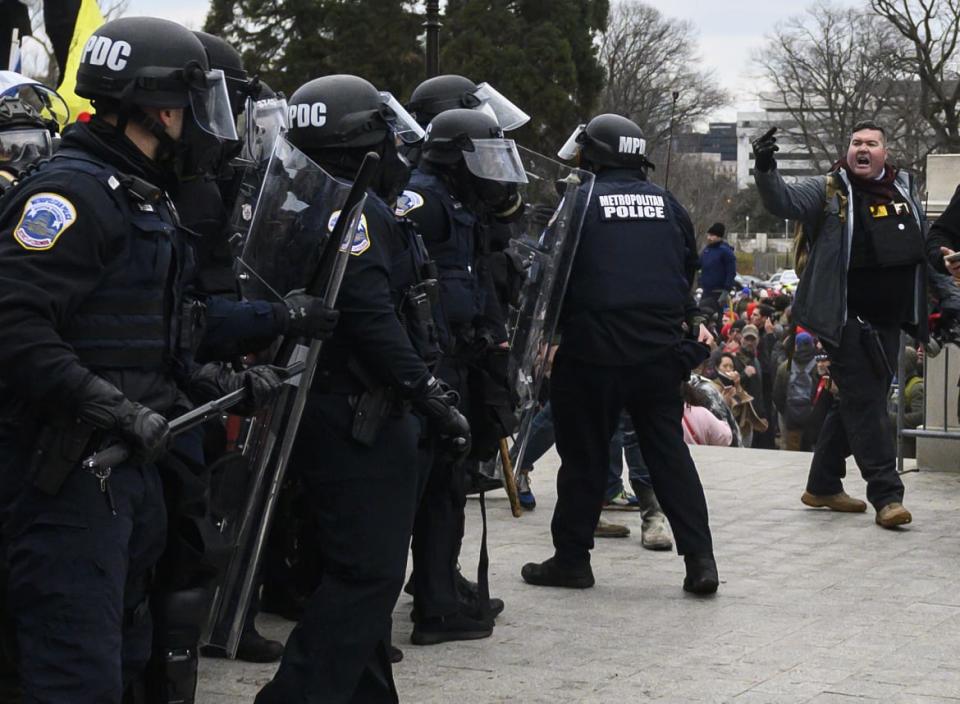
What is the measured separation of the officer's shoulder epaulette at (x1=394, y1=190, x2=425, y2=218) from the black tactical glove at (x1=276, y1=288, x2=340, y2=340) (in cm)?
143

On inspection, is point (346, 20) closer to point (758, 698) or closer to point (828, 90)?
point (828, 90)

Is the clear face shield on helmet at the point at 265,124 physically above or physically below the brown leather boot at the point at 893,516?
above

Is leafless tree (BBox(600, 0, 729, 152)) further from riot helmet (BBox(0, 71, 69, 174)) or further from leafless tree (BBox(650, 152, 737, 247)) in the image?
riot helmet (BBox(0, 71, 69, 174))

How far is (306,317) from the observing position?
414 centimetres

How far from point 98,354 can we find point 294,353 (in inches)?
36.5

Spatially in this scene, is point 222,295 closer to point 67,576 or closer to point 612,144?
point 67,576

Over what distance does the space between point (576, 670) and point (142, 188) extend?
2.58 m

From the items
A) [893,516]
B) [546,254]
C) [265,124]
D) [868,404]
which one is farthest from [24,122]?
[893,516]

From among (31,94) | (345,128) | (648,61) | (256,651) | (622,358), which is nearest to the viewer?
(345,128)

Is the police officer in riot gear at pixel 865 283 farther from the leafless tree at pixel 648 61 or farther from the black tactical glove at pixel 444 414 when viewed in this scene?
the leafless tree at pixel 648 61

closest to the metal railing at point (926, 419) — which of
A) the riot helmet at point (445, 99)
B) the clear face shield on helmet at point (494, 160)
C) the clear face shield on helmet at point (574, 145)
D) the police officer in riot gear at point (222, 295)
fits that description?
the clear face shield on helmet at point (574, 145)

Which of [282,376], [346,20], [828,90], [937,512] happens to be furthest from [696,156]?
[282,376]

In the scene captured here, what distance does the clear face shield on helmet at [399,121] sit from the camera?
481 cm

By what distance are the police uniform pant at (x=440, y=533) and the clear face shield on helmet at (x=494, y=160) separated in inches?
28.1
